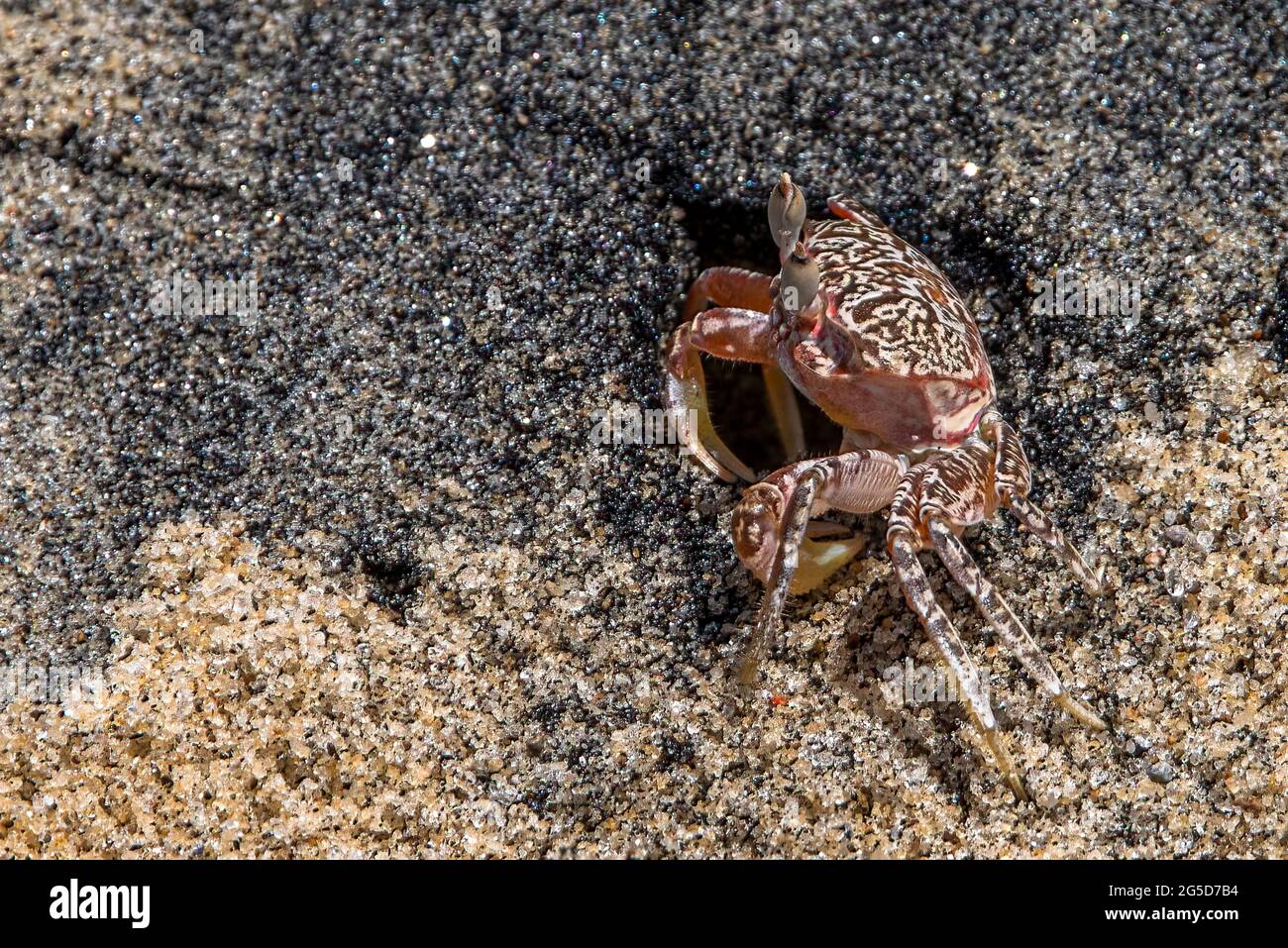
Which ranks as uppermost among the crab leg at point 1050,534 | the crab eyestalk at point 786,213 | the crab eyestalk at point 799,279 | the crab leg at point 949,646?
the crab eyestalk at point 786,213

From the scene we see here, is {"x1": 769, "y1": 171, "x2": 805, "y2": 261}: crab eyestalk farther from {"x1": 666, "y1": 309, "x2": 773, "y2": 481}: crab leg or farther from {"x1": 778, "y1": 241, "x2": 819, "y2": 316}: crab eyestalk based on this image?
{"x1": 666, "y1": 309, "x2": 773, "y2": 481}: crab leg

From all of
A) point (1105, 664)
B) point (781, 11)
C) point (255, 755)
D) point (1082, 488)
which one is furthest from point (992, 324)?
point (255, 755)

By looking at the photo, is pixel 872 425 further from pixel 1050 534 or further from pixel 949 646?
pixel 949 646

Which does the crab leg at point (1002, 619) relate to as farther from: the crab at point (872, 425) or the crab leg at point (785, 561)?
the crab leg at point (785, 561)

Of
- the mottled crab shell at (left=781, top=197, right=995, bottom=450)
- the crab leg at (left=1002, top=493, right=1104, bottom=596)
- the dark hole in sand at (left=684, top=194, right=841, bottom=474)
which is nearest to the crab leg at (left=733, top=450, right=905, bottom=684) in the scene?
the mottled crab shell at (left=781, top=197, right=995, bottom=450)

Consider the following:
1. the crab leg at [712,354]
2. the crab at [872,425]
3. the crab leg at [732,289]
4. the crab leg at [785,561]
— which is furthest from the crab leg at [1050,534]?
the crab leg at [732,289]

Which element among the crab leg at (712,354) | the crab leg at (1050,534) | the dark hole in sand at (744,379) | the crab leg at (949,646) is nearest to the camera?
the crab leg at (949,646)

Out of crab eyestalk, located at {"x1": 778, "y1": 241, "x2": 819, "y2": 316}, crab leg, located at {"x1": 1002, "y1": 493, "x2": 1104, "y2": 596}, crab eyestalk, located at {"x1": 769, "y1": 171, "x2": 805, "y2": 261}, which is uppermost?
A: crab eyestalk, located at {"x1": 769, "y1": 171, "x2": 805, "y2": 261}

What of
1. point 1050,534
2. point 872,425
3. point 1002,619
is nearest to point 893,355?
point 872,425
